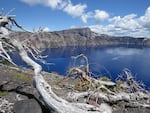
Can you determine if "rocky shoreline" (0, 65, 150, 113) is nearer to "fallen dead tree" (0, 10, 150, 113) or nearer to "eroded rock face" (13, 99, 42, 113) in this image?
"eroded rock face" (13, 99, 42, 113)

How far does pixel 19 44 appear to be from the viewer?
12680 millimetres

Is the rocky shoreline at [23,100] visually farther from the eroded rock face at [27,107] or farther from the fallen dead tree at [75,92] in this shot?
the fallen dead tree at [75,92]

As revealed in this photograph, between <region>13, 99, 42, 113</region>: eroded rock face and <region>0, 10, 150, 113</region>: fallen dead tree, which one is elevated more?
<region>0, 10, 150, 113</region>: fallen dead tree

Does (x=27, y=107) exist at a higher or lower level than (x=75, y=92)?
lower

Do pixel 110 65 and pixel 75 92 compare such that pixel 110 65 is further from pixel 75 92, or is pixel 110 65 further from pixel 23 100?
pixel 23 100

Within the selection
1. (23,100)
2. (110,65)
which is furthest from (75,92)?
(110,65)

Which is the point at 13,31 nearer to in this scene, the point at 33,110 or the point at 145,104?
the point at 33,110

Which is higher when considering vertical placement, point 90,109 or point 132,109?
point 90,109

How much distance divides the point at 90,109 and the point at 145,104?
3003 millimetres

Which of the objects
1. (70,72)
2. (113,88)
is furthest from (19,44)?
(113,88)

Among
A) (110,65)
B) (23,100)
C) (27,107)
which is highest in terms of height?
(23,100)

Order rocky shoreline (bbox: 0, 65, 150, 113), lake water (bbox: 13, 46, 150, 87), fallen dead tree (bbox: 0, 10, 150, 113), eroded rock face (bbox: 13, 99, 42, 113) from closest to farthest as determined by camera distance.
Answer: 1. fallen dead tree (bbox: 0, 10, 150, 113)
2. eroded rock face (bbox: 13, 99, 42, 113)
3. rocky shoreline (bbox: 0, 65, 150, 113)
4. lake water (bbox: 13, 46, 150, 87)

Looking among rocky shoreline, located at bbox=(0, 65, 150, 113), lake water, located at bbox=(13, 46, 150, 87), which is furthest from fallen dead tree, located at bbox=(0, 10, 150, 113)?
lake water, located at bbox=(13, 46, 150, 87)

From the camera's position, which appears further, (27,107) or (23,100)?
(23,100)
